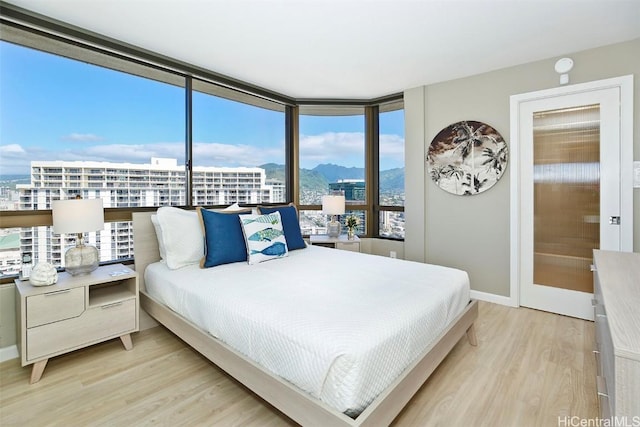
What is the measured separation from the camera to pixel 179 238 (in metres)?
2.61

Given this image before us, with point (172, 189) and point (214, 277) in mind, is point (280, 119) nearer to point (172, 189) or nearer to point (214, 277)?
point (172, 189)

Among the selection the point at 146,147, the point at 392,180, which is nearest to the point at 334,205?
the point at 392,180

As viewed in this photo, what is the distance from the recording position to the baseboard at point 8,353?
7.20ft

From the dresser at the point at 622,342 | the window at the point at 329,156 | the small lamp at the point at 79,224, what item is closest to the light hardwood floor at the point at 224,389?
the dresser at the point at 622,342

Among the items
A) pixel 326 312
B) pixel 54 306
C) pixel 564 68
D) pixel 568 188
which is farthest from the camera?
pixel 568 188

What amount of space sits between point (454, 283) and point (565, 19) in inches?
85.0

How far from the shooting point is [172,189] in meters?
3.16

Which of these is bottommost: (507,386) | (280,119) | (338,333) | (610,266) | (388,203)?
(507,386)

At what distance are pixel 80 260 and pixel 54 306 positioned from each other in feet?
1.33

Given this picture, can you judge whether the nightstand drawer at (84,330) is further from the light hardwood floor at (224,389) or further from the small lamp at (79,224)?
the small lamp at (79,224)

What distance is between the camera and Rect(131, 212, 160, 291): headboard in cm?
273

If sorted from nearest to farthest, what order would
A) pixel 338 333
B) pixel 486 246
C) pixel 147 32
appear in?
1. pixel 338 333
2. pixel 147 32
3. pixel 486 246

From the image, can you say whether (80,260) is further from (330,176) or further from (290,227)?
(330,176)

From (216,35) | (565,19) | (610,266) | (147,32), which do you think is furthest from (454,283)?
(147,32)
